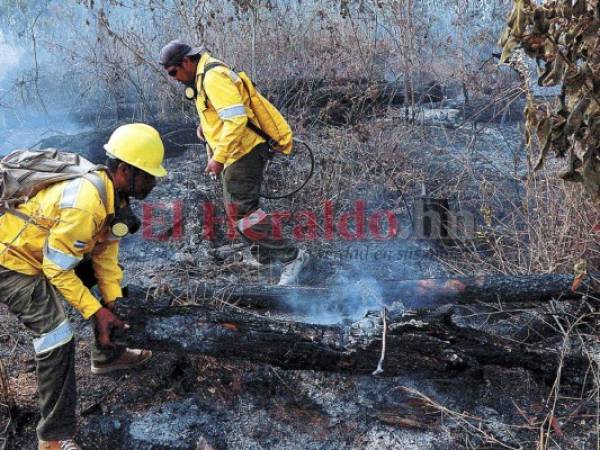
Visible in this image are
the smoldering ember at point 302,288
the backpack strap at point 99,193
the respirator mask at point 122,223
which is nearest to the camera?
the backpack strap at point 99,193

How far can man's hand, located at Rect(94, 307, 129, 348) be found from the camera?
292 cm

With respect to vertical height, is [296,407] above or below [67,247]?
below

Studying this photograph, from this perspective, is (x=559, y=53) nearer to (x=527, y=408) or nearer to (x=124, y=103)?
(x=527, y=408)

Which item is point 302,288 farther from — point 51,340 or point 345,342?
point 51,340

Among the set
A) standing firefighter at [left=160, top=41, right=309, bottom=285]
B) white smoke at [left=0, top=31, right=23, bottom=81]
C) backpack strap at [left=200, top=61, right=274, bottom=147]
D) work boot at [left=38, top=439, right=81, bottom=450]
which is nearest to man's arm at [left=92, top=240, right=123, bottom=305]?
work boot at [left=38, top=439, right=81, bottom=450]

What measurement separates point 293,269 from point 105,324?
2.01m

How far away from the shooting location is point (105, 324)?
2930 millimetres

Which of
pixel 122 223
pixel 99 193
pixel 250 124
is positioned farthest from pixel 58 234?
pixel 250 124

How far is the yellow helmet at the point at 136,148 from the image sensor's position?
9.28 feet

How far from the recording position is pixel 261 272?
5.02 m

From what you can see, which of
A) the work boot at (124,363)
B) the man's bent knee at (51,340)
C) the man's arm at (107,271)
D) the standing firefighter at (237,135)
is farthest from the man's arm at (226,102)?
the man's bent knee at (51,340)

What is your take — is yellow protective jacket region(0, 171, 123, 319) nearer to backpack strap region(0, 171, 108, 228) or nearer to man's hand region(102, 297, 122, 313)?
backpack strap region(0, 171, 108, 228)

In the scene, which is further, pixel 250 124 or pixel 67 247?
pixel 250 124

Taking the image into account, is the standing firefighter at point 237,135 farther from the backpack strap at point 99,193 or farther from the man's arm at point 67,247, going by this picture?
the man's arm at point 67,247
